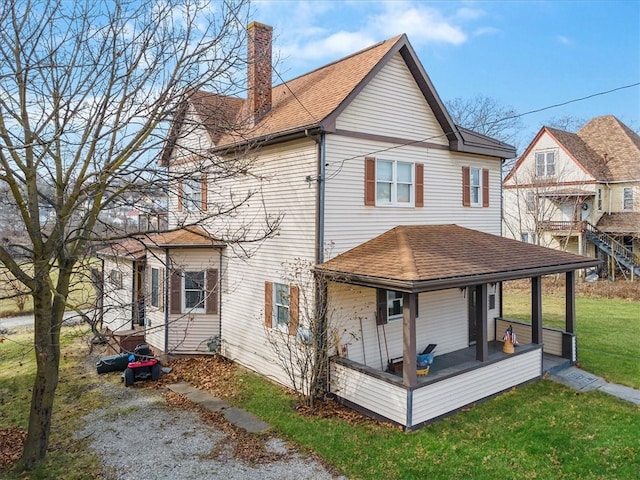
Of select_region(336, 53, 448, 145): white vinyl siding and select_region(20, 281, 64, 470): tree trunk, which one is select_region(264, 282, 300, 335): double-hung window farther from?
select_region(20, 281, 64, 470): tree trunk

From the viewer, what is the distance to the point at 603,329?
57.2ft

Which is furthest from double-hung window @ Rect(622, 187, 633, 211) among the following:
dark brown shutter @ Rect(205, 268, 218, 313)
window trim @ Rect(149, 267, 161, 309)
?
window trim @ Rect(149, 267, 161, 309)

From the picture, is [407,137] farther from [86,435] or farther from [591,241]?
[591,241]

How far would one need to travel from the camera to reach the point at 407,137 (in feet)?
41.8

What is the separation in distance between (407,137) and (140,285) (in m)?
10.7

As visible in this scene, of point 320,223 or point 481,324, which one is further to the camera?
point 320,223

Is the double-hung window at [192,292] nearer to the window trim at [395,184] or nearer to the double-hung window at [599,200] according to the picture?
the window trim at [395,184]

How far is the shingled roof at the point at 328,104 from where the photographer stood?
35.6 feet

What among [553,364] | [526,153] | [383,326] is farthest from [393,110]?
[526,153]

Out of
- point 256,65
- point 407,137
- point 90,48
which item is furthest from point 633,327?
point 90,48

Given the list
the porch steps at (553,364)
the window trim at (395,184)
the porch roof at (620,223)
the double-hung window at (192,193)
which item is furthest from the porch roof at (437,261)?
the porch roof at (620,223)

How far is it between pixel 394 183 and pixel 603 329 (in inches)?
454

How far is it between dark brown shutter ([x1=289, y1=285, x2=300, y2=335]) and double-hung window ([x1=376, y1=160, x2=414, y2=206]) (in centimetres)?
325

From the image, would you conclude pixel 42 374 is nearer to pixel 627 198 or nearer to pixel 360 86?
pixel 360 86
